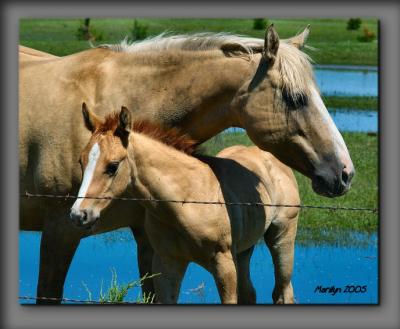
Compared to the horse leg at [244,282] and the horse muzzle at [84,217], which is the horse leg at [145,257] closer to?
the horse leg at [244,282]

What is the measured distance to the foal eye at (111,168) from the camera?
5.75m

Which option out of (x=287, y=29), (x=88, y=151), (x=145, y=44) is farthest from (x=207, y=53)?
(x=287, y=29)

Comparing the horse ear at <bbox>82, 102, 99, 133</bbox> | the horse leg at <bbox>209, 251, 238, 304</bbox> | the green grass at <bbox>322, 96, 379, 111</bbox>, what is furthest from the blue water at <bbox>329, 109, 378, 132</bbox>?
the horse ear at <bbox>82, 102, 99, 133</bbox>

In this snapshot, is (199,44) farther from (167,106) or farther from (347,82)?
(347,82)

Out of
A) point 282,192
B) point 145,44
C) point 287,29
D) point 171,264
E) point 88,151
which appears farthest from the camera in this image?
point 287,29

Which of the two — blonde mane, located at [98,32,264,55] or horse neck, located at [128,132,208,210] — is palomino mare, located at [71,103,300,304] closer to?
horse neck, located at [128,132,208,210]

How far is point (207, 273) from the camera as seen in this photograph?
363 inches

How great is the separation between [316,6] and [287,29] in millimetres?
11340

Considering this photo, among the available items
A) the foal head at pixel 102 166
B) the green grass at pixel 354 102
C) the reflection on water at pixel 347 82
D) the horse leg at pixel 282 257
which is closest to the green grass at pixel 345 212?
the horse leg at pixel 282 257

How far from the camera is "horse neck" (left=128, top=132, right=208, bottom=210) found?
5.96 m

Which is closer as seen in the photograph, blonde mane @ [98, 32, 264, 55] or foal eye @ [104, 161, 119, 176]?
foal eye @ [104, 161, 119, 176]

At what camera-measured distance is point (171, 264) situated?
6.17m

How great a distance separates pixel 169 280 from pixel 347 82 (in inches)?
483

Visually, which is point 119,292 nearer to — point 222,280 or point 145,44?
point 222,280
